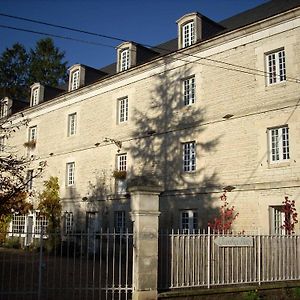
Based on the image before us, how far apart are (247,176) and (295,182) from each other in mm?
1912

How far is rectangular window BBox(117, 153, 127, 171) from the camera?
21.8m

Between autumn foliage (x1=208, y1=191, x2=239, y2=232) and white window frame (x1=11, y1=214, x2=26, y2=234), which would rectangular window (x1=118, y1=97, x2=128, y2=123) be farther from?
white window frame (x1=11, y1=214, x2=26, y2=234)

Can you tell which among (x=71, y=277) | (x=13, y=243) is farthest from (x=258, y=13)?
(x=13, y=243)

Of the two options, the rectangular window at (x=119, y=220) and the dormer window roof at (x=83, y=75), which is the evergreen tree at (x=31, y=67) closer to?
the dormer window roof at (x=83, y=75)

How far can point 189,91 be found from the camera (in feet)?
62.3

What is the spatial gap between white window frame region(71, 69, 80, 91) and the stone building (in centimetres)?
15

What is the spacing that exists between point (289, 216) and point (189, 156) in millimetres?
5326

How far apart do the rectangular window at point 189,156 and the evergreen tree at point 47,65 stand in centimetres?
2705

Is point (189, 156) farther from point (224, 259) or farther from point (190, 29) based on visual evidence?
point (224, 259)

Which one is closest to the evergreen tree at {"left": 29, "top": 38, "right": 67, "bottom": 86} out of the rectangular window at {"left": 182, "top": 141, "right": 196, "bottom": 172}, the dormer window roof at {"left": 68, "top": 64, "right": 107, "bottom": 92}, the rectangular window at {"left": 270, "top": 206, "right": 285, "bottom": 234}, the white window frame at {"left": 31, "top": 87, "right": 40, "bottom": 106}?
the white window frame at {"left": 31, "top": 87, "right": 40, "bottom": 106}

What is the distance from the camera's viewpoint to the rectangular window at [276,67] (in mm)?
15789

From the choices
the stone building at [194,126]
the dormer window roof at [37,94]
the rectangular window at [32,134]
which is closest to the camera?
the stone building at [194,126]

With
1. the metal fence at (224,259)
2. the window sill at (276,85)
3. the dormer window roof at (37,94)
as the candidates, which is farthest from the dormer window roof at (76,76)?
the metal fence at (224,259)

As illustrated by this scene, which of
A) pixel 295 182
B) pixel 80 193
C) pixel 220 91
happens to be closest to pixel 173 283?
pixel 295 182
